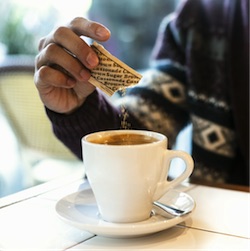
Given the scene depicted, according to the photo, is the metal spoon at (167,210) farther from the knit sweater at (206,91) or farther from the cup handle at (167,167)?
the knit sweater at (206,91)

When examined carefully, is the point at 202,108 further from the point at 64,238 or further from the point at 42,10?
the point at 42,10

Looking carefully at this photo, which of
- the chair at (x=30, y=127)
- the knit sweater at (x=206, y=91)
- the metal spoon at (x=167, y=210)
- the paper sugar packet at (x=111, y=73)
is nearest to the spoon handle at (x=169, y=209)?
the metal spoon at (x=167, y=210)

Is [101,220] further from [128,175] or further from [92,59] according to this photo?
[92,59]

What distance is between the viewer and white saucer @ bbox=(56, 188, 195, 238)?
569 millimetres

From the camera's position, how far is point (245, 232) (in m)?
0.62

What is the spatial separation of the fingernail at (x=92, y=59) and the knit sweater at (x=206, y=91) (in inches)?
17.3

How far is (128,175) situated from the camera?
58 cm

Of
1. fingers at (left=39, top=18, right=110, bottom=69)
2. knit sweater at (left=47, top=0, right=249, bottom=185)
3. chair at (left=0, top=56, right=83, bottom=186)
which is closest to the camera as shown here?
fingers at (left=39, top=18, right=110, bottom=69)

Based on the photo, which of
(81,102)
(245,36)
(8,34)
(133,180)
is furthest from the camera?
(8,34)

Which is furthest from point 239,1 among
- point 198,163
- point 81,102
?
point 81,102

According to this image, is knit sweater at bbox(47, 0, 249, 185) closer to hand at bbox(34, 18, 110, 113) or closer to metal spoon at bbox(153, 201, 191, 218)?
hand at bbox(34, 18, 110, 113)

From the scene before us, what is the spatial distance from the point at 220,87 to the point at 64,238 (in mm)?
678

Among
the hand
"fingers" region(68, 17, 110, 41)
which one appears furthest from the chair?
"fingers" region(68, 17, 110, 41)

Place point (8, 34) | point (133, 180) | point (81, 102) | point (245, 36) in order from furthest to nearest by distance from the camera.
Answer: point (8, 34) < point (245, 36) < point (81, 102) < point (133, 180)
